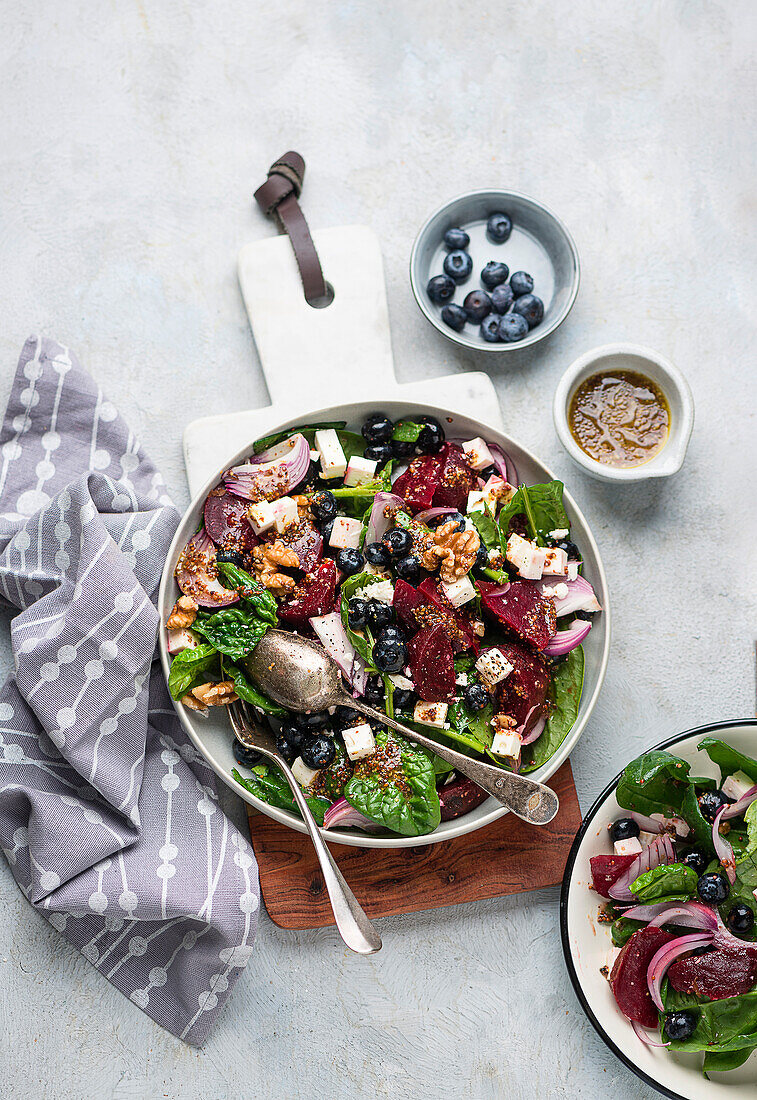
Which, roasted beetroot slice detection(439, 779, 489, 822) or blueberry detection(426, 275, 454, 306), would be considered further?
blueberry detection(426, 275, 454, 306)

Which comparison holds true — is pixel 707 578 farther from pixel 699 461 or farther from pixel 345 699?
pixel 345 699

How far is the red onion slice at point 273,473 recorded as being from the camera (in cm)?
193

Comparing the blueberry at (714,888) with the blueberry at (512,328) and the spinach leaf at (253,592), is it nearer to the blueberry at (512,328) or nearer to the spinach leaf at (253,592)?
the spinach leaf at (253,592)

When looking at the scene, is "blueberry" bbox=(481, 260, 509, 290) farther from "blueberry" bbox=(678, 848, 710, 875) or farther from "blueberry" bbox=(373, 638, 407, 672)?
"blueberry" bbox=(678, 848, 710, 875)

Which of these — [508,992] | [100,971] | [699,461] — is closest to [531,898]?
[508,992]

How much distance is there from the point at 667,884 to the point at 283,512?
4.05 ft

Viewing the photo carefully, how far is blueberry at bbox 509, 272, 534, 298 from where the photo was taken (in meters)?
2.20

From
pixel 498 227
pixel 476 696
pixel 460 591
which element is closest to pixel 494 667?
pixel 476 696

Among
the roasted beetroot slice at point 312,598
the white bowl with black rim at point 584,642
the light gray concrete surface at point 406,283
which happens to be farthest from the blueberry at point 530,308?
the roasted beetroot slice at point 312,598

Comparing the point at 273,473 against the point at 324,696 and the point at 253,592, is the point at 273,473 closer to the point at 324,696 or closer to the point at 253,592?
the point at 253,592

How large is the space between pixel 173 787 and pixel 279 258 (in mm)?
1396

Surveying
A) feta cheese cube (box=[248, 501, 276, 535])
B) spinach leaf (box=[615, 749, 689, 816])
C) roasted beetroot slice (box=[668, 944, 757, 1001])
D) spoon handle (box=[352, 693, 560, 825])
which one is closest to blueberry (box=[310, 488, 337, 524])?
feta cheese cube (box=[248, 501, 276, 535])

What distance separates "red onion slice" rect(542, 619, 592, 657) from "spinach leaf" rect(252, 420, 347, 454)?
732 mm

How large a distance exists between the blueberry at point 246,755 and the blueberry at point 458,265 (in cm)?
134
